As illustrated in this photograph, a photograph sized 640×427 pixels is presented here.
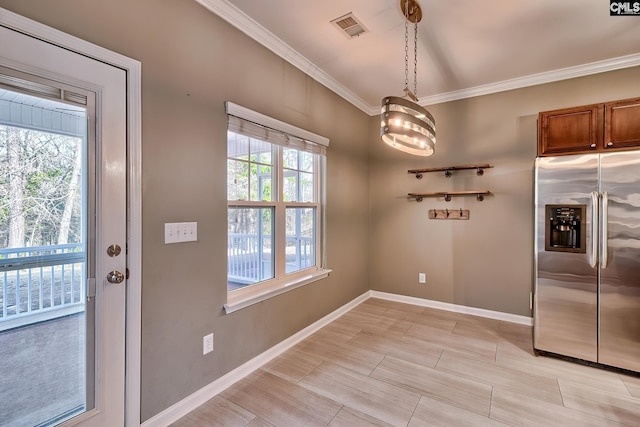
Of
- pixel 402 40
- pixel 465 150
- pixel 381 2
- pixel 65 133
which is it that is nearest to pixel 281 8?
pixel 381 2

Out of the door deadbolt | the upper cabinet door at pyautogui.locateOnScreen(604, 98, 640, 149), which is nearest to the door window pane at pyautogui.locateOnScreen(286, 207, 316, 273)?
the door deadbolt

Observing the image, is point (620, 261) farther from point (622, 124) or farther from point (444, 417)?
point (444, 417)

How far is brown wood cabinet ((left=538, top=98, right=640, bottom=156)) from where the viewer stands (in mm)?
2410

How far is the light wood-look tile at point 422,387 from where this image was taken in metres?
1.90

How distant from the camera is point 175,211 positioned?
188cm

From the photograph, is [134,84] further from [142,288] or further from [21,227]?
[142,288]

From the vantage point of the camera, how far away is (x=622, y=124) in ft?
7.98

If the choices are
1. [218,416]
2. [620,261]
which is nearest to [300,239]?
[218,416]

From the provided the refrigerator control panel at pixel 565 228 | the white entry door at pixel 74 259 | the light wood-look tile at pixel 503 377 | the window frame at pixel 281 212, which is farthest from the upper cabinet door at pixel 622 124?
the white entry door at pixel 74 259

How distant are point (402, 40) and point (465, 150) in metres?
1.74

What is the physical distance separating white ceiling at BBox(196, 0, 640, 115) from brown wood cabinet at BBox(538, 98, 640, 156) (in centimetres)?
61

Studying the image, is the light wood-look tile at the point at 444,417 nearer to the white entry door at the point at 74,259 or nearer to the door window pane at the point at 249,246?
the door window pane at the point at 249,246

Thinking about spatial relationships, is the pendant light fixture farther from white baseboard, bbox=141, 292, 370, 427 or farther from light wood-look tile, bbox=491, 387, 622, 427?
white baseboard, bbox=141, 292, 370, 427

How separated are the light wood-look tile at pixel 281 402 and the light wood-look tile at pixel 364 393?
3.6 inches
